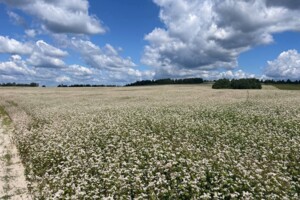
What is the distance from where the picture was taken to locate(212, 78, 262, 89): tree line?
95.4 m

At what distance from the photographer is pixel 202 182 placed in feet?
28.1

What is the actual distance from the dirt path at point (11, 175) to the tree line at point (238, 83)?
85181 mm

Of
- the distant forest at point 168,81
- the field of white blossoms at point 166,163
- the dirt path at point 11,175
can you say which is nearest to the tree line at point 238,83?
the distant forest at point 168,81

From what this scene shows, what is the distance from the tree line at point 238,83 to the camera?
95425 mm

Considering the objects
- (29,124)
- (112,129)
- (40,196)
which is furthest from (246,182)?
(29,124)

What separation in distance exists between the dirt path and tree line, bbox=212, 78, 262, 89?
8518 cm

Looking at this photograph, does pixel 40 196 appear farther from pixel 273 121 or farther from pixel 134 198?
pixel 273 121

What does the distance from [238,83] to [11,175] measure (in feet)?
307

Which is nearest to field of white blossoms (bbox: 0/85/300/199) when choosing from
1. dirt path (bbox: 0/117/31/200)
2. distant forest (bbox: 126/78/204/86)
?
dirt path (bbox: 0/117/31/200)

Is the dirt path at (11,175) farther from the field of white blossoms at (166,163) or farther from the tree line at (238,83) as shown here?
the tree line at (238,83)

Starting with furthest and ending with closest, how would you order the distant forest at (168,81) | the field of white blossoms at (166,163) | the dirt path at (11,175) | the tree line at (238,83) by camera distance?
the distant forest at (168,81) → the tree line at (238,83) → the dirt path at (11,175) → the field of white blossoms at (166,163)

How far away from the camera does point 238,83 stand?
9994 cm

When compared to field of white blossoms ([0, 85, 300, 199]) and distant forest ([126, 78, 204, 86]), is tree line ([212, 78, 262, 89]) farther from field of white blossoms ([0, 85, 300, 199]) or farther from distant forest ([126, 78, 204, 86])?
field of white blossoms ([0, 85, 300, 199])

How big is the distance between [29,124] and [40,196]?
49.3ft
